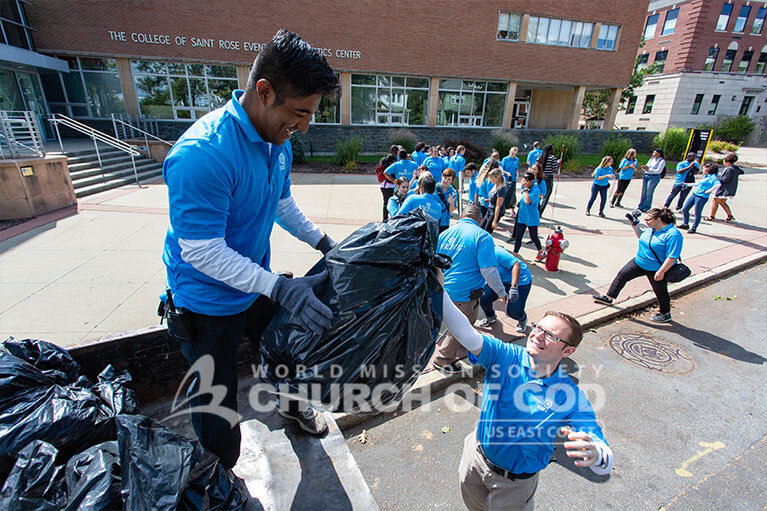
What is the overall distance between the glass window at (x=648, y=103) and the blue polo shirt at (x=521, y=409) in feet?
146

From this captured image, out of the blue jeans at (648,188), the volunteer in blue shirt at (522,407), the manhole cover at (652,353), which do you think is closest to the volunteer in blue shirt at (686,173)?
the blue jeans at (648,188)

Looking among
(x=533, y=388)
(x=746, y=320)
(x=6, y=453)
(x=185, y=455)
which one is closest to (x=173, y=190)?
(x=185, y=455)

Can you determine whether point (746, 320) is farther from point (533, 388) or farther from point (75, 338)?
point (75, 338)

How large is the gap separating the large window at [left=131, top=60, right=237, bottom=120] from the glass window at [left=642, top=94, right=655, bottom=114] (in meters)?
37.5

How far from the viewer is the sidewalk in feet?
14.3

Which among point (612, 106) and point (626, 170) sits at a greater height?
point (612, 106)

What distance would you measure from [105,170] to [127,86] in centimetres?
881

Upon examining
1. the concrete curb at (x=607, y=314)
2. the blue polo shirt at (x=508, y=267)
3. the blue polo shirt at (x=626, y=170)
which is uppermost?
the blue polo shirt at (x=626, y=170)

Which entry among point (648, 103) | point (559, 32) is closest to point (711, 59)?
point (648, 103)

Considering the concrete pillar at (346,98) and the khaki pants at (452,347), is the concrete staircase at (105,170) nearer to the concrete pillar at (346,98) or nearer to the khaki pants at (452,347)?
the concrete pillar at (346,98)

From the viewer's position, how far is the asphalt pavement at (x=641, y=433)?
8.44ft

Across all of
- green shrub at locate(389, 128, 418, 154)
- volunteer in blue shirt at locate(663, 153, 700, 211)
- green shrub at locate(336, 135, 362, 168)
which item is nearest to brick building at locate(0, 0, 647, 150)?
green shrub at locate(389, 128, 418, 154)

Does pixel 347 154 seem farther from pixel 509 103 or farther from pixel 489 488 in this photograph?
pixel 489 488

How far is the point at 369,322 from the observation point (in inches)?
57.7
